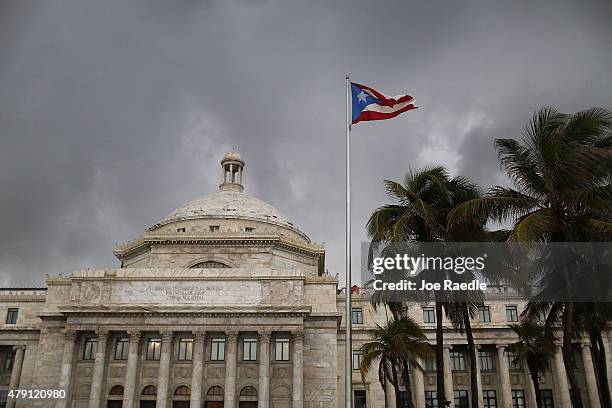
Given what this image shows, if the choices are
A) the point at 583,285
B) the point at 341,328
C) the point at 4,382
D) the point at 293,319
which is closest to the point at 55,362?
the point at 4,382

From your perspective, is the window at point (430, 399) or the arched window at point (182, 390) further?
the window at point (430, 399)

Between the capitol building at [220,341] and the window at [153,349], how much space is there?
0.09 metres

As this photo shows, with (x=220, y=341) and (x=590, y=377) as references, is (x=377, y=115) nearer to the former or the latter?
(x=220, y=341)

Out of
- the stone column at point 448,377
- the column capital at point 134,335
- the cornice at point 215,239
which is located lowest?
the stone column at point 448,377

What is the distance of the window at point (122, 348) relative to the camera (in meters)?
50.5

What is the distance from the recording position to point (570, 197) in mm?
21703

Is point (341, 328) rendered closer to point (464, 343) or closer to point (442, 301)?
point (464, 343)

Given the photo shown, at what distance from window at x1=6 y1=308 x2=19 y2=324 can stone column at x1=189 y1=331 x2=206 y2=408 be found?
881 inches

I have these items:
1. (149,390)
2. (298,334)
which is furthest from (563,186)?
(149,390)

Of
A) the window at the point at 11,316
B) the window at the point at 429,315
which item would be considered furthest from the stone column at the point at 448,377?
the window at the point at 11,316

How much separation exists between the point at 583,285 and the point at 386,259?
8273mm

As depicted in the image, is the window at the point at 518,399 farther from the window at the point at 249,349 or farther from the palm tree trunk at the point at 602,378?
the palm tree trunk at the point at 602,378

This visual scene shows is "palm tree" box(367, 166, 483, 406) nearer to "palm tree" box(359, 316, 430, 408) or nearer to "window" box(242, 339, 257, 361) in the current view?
"palm tree" box(359, 316, 430, 408)

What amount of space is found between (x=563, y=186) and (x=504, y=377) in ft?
122
